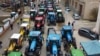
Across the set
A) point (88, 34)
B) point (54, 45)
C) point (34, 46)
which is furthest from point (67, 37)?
point (34, 46)

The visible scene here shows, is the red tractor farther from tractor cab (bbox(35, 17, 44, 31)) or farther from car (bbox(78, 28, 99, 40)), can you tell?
car (bbox(78, 28, 99, 40))

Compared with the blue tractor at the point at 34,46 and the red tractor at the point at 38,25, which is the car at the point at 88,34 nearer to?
the red tractor at the point at 38,25

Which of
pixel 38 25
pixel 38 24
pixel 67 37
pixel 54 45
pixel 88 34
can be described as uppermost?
pixel 38 24

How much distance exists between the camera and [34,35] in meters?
18.9

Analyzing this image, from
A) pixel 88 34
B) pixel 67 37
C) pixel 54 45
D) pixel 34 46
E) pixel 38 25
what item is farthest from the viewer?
pixel 38 25

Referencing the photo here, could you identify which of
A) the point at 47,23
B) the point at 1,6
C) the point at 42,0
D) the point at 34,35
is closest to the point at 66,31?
the point at 34,35

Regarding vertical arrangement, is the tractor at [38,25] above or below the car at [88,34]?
above

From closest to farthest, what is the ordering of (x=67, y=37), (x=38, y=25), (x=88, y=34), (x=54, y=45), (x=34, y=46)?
(x=54, y=45), (x=34, y=46), (x=67, y=37), (x=88, y=34), (x=38, y=25)

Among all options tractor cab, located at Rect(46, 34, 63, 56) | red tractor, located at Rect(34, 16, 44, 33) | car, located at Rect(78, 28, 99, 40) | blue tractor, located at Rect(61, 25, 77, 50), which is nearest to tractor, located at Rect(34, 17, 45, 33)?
red tractor, located at Rect(34, 16, 44, 33)

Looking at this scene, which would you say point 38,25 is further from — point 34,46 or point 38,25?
point 34,46

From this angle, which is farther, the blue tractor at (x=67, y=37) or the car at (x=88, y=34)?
the car at (x=88, y=34)

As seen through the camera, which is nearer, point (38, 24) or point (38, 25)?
point (38, 25)

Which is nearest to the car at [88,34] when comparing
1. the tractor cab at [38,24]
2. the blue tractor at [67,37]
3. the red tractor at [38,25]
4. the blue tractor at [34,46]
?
the blue tractor at [67,37]

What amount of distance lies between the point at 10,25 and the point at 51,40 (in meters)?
13.1
